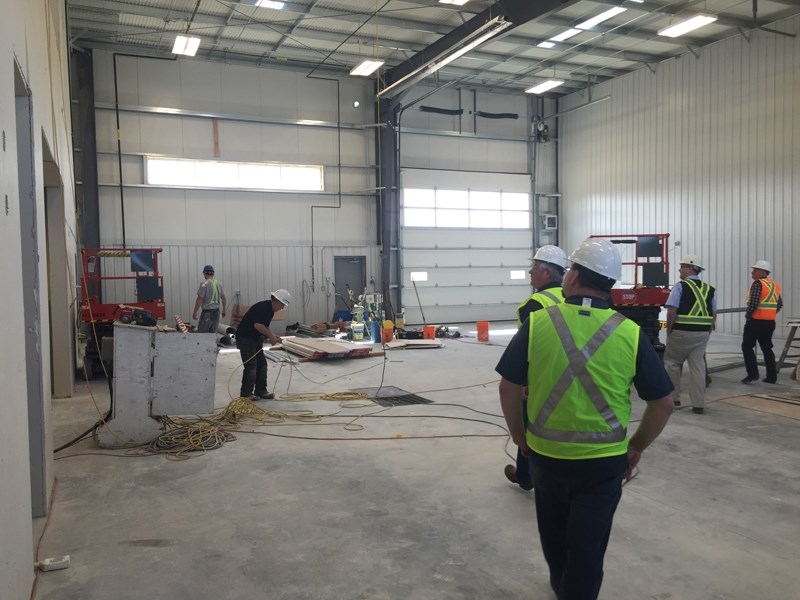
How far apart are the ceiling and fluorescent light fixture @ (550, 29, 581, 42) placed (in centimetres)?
12

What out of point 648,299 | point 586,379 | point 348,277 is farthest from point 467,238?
point 586,379

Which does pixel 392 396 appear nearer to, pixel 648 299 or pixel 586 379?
pixel 648 299

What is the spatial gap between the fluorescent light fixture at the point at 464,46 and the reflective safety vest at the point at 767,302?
22.9 feet

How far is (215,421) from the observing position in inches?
290

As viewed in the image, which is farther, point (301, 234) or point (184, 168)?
point (301, 234)

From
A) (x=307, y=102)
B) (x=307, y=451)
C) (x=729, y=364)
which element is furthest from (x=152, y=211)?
(x=729, y=364)

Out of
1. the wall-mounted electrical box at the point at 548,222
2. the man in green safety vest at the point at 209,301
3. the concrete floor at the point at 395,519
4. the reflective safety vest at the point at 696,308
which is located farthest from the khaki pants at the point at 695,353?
the wall-mounted electrical box at the point at 548,222

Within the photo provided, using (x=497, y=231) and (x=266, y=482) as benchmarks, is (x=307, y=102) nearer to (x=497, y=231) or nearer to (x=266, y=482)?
(x=497, y=231)

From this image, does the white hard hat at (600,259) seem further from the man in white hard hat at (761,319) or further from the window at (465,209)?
the window at (465,209)

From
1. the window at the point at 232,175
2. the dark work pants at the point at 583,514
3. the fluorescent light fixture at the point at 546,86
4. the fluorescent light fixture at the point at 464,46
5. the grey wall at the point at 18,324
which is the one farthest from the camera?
the fluorescent light fixture at the point at 546,86

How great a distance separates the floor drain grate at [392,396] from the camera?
8596 millimetres

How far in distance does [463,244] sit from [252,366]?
1235cm

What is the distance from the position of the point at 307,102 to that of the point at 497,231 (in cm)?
738

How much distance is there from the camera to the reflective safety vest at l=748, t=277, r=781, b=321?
9.22 meters
